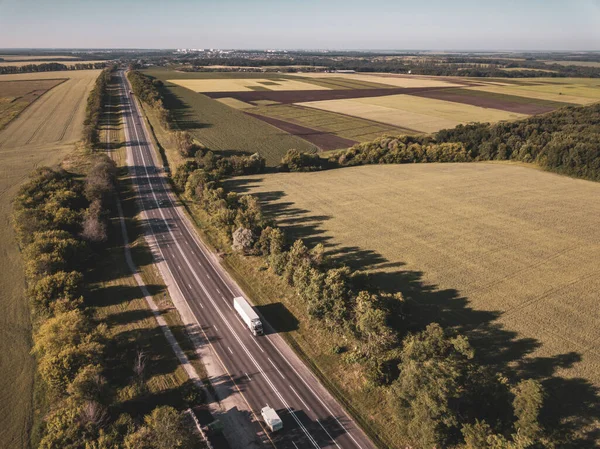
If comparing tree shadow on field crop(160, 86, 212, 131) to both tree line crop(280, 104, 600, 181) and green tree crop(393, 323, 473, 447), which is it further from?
green tree crop(393, 323, 473, 447)

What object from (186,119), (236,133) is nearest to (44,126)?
(186,119)

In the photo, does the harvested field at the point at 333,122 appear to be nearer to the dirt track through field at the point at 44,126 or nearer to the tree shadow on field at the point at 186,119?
the tree shadow on field at the point at 186,119

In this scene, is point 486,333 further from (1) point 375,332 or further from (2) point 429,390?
(2) point 429,390

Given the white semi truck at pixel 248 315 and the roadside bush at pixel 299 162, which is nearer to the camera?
the white semi truck at pixel 248 315

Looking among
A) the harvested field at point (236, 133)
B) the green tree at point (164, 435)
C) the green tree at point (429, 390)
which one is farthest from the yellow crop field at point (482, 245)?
the green tree at point (164, 435)

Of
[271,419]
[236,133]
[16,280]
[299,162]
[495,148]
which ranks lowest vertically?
[271,419]

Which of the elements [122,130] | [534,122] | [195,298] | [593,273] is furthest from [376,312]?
[122,130]

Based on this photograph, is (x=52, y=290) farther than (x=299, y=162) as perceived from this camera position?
No
